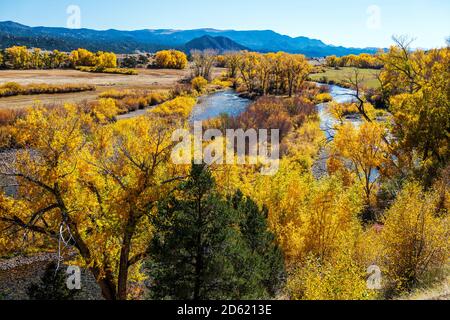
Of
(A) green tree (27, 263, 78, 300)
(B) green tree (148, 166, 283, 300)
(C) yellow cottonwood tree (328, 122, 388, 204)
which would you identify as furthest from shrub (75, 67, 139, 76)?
(B) green tree (148, 166, 283, 300)

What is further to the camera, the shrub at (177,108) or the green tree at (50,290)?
the shrub at (177,108)

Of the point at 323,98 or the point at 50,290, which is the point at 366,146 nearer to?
the point at 50,290

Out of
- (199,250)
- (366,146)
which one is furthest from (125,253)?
(366,146)

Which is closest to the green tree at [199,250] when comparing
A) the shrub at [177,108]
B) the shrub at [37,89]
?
the shrub at [177,108]

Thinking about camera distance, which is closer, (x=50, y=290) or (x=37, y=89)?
(x=50, y=290)

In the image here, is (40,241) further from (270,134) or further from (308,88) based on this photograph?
(308,88)

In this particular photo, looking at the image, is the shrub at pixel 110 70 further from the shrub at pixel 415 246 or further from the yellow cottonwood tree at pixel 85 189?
the shrub at pixel 415 246

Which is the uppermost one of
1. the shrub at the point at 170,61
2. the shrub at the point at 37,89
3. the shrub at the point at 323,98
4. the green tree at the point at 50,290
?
the shrub at the point at 170,61

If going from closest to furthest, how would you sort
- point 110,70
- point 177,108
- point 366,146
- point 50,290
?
1. point 50,290
2. point 366,146
3. point 177,108
4. point 110,70

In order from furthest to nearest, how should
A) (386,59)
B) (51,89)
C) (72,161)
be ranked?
(51,89) → (386,59) → (72,161)

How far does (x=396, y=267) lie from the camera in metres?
21.6
